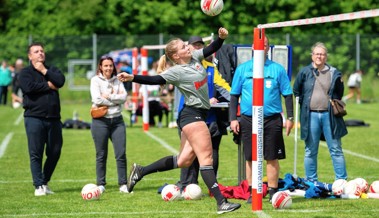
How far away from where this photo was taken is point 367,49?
144 ft

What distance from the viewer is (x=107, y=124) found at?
12.5m

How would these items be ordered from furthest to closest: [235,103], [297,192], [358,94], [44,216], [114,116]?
[358,94]
[114,116]
[297,192]
[235,103]
[44,216]

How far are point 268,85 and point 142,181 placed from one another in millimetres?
3601

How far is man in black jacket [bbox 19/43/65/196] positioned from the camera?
39.9ft

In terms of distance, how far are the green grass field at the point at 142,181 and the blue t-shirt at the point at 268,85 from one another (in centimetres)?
114

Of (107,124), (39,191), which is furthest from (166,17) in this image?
(39,191)

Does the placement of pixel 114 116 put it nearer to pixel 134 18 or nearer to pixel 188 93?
pixel 188 93

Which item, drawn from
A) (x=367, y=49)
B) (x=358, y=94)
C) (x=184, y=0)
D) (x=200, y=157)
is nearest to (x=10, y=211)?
(x=200, y=157)

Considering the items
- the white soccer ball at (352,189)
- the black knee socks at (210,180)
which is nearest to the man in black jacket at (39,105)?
the black knee socks at (210,180)

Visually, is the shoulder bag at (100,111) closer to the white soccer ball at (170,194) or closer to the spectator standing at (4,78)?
the white soccer ball at (170,194)

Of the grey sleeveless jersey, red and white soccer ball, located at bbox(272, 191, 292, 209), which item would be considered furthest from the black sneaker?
the grey sleeveless jersey

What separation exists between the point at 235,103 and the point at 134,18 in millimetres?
39632

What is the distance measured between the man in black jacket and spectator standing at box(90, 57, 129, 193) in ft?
1.82

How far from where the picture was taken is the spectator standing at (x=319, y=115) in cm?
1257
